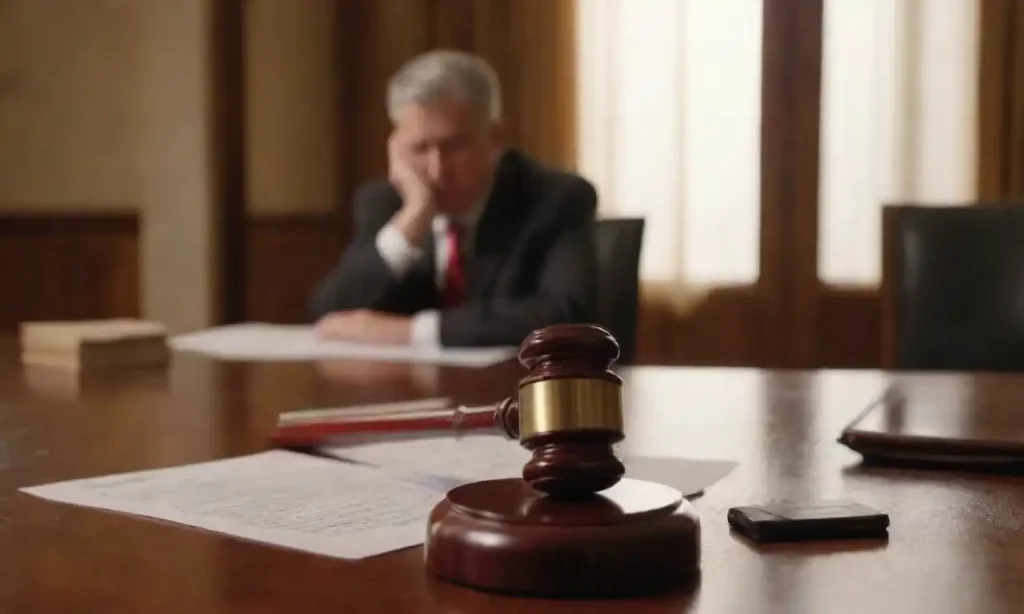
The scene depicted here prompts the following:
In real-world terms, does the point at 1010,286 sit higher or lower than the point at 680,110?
lower

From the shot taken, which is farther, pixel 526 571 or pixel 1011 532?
pixel 1011 532

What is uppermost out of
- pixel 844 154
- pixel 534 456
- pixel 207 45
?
pixel 207 45

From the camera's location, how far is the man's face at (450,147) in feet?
7.77

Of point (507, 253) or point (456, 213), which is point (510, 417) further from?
point (456, 213)

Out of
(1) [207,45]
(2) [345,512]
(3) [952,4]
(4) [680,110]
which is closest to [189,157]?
(1) [207,45]

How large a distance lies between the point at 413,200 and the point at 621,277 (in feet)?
1.55

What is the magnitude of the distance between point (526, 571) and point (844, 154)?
320 centimetres

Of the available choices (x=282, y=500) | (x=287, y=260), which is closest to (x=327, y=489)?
(x=282, y=500)

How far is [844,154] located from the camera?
3539mm

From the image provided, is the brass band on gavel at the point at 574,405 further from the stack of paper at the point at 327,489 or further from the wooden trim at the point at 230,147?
the wooden trim at the point at 230,147

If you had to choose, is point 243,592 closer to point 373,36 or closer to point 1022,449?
point 1022,449

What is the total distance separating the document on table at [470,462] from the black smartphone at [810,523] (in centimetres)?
11

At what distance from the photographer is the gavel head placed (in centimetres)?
57

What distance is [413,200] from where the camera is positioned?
2.45 metres
